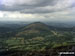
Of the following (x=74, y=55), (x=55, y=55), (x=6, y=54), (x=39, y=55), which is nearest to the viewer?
(x=74, y=55)

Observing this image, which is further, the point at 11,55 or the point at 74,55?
the point at 11,55

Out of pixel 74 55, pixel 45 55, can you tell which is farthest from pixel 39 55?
pixel 74 55

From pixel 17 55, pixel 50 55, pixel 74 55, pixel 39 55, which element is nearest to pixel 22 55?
pixel 17 55

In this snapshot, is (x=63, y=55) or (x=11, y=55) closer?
(x=63, y=55)

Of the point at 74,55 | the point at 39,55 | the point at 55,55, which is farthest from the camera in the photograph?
the point at 39,55

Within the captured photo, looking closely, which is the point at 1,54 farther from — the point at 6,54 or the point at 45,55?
the point at 45,55

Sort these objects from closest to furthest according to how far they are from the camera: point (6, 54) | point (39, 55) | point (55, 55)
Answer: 1. point (55, 55)
2. point (39, 55)
3. point (6, 54)

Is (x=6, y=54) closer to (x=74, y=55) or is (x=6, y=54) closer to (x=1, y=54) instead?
(x=1, y=54)

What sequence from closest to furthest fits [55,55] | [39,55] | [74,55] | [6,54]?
[74,55] < [55,55] < [39,55] < [6,54]
